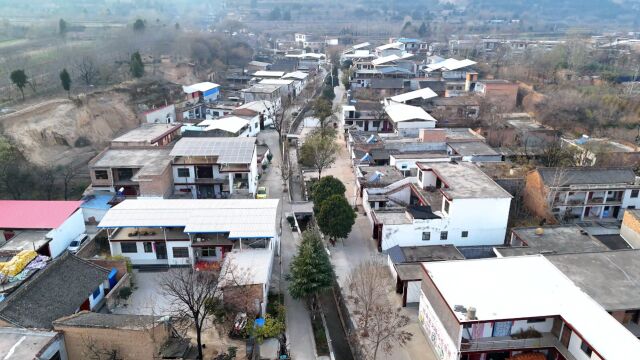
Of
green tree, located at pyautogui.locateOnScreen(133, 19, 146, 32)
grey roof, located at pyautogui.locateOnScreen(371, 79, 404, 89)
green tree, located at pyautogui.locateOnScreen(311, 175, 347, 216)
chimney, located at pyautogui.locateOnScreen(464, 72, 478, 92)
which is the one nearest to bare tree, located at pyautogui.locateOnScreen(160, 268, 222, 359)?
green tree, located at pyautogui.locateOnScreen(311, 175, 347, 216)

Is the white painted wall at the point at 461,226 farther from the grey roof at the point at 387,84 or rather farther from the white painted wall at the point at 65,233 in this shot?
the grey roof at the point at 387,84

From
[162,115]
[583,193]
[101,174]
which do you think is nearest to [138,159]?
[101,174]

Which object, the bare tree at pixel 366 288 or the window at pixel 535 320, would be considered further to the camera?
the bare tree at pixel 366 288

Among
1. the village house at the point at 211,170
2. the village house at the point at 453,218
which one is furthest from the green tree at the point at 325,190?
the village house at the point at 211,170

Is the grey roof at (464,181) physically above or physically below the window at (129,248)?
above

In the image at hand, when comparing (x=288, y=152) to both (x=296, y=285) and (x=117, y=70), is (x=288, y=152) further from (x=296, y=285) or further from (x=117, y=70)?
(x=117, y=70)

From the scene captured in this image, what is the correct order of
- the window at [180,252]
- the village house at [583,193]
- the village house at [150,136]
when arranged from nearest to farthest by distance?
1. the window at [180,252]
2. the village house at [583,193]
3. the village house at [150,136]

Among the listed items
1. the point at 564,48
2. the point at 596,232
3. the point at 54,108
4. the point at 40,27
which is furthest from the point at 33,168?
the point at 564,48

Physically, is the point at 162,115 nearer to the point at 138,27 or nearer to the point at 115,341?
the point at 115,341
